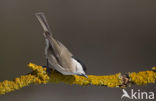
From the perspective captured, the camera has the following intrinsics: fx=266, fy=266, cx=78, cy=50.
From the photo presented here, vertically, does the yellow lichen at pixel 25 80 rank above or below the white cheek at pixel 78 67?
below

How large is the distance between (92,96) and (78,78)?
501 mm

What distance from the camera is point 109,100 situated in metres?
1.18

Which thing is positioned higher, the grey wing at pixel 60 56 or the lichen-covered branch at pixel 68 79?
the grey wing at pixel 60 56

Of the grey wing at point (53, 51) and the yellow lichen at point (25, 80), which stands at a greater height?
the grey wing at point (53, 51)

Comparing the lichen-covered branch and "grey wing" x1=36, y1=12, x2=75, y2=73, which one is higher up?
"grey wing" x1=36, y1=12, x2=75, y2=73

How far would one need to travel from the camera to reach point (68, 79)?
0.67 m

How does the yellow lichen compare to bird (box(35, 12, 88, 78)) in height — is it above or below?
below

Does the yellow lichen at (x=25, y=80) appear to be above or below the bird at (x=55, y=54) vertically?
below

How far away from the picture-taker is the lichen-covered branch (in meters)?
0.64

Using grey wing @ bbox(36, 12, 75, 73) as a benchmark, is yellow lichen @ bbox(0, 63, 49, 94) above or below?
below

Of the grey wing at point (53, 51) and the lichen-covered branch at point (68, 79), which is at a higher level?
the grey wing at point (53, 51)

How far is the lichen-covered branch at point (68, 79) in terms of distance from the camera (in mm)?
644

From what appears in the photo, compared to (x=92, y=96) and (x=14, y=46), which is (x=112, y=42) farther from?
(x=14, y=46)

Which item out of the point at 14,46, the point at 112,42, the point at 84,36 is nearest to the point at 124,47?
the point at 112,42
